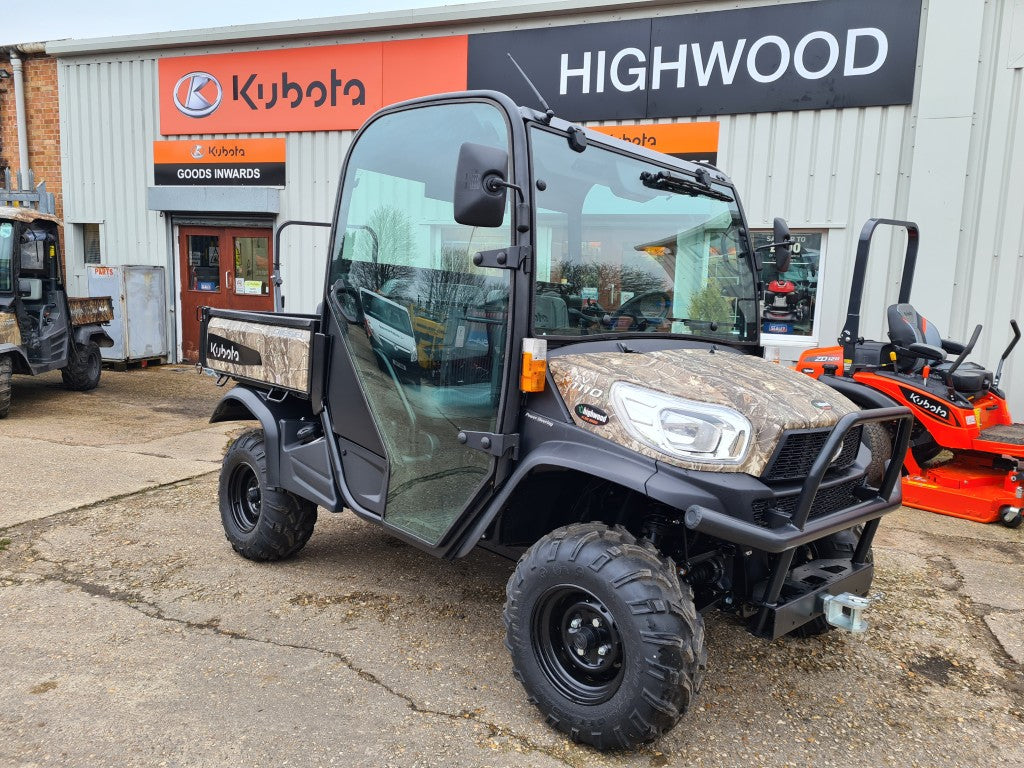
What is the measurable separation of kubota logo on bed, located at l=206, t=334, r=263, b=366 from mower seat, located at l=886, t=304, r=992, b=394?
4507mm

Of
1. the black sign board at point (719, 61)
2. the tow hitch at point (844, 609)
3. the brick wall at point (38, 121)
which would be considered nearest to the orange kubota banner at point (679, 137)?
the black sign board at point (719, 61)

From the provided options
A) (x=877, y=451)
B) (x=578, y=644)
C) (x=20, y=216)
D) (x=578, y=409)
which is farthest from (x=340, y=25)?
(x=578, y=644)

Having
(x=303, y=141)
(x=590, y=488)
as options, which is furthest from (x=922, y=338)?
(x=303, y=141)

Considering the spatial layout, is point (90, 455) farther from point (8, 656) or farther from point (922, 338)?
point (922, 338)

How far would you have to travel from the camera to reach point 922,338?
5.83m

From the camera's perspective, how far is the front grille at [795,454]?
7.91ft

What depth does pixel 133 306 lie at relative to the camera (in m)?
10.5

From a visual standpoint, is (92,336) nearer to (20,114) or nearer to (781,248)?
(20,114)

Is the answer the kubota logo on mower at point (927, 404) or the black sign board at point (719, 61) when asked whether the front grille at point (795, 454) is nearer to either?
the kubota logo on mower at point (927, 404)

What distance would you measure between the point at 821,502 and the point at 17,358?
26.5 ft

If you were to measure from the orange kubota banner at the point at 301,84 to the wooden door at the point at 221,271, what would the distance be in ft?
4.63

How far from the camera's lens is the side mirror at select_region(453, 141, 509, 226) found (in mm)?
2457

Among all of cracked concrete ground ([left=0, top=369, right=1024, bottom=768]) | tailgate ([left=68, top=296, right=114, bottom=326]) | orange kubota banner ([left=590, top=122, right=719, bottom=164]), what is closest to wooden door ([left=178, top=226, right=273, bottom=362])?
tailgate ([left=68, top=296, right=114, bottom=326])

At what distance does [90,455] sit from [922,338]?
6.56m
